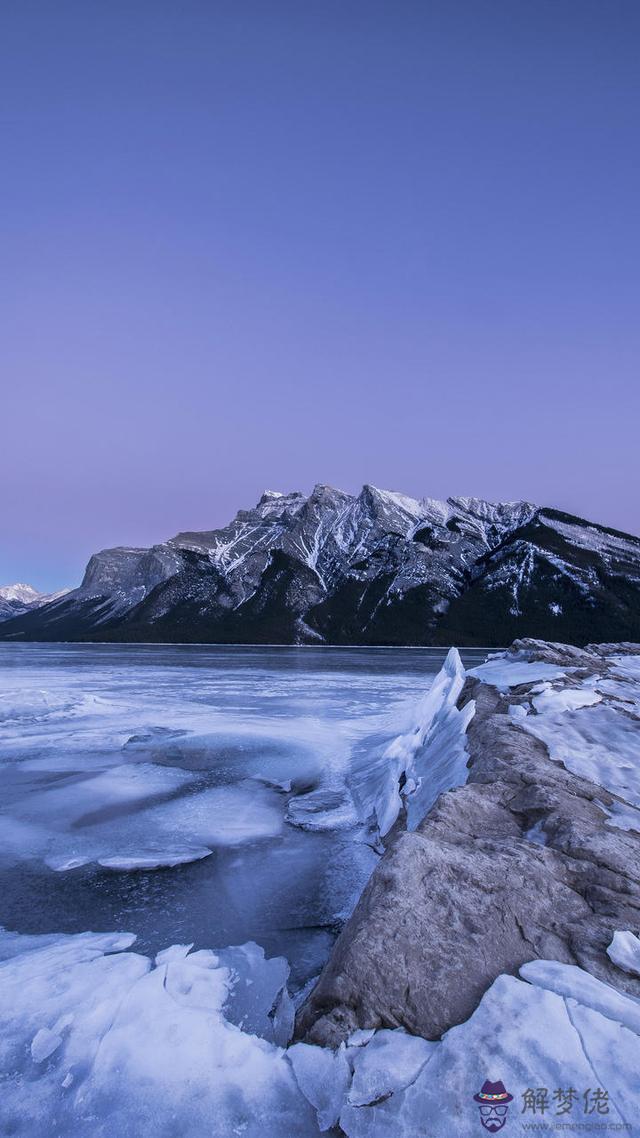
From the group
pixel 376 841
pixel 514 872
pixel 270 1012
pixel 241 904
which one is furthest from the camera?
pixel 376 841

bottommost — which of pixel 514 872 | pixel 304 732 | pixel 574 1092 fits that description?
pixel 304 732

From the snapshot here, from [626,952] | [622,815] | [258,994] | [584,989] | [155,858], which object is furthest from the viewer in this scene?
[155,858]

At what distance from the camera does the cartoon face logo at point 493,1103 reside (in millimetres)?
3564

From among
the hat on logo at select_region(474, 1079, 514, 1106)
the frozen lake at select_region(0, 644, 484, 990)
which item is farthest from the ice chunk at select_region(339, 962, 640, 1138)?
the frozen lake at select_region(0, 644, 484, 990)

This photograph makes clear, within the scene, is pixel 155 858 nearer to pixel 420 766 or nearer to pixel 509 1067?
pixel 420 766

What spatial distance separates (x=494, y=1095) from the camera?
12.1 ft

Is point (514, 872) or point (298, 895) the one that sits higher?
point (514, 872)

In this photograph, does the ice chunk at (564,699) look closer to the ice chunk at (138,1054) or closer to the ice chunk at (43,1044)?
the ice chunk at (138,1054)

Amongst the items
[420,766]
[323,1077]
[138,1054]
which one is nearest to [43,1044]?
[138,1054]

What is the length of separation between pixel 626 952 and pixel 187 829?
8.58m

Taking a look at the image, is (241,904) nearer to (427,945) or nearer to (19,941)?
(19,941)

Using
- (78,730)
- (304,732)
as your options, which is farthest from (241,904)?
(78,730)

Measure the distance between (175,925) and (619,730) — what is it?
967 centimetres

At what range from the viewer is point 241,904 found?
8.02 meters
